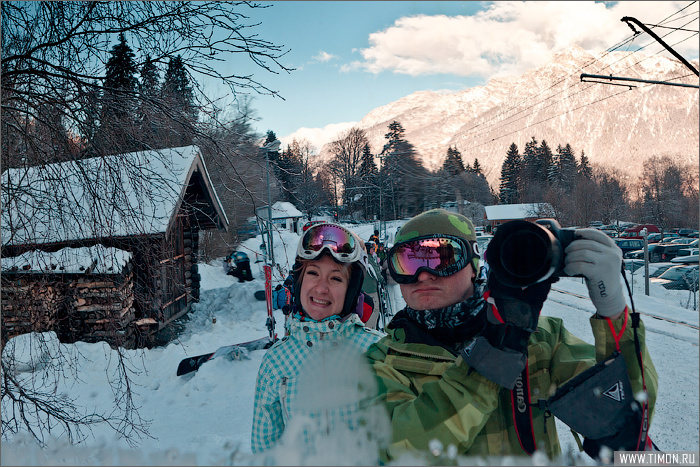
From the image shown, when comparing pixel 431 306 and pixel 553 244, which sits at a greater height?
pixel 553 244

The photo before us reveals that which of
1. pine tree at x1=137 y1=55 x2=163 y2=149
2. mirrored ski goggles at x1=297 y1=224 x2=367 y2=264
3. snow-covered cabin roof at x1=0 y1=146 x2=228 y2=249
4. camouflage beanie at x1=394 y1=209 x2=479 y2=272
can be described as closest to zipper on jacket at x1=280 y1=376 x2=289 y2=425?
mirrored ski goggles at x1=297 y1=224 x2=367 y2=264

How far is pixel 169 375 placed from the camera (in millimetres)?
5441

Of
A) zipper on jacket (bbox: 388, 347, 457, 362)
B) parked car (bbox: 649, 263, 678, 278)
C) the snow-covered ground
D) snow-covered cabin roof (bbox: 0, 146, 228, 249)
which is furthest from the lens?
parked car (bbox: 649, 263, 678, 278)

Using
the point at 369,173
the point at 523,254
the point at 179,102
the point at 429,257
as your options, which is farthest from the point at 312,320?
the point at 369,173

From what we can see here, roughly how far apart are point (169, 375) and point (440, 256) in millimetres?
5696

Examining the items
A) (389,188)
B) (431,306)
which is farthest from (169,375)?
(431,306)

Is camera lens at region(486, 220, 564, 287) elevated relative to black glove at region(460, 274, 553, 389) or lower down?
elevated

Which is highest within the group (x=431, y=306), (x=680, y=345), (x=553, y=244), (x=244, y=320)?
(x=553, y=244)

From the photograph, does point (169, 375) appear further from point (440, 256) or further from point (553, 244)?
point (553, 244)

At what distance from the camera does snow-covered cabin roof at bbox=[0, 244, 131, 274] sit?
8.21 feet

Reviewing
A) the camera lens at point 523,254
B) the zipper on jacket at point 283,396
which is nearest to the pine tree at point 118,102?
the zipper on jacket at point 283,396

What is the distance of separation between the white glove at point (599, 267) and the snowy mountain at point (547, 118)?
51.1 inches

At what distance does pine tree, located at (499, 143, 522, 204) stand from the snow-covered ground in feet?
6.65

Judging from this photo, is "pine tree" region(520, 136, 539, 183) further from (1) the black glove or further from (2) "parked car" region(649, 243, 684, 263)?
(2) "parked car" region(649, 243, 684, 263)
